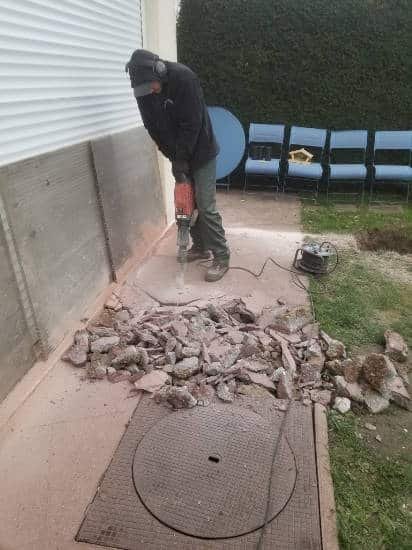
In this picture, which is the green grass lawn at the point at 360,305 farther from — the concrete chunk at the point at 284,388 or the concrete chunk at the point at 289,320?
the concrete chunk at the point at 284,388

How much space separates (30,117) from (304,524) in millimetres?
3156

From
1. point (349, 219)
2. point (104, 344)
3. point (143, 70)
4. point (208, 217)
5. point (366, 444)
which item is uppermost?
point (143, 70)

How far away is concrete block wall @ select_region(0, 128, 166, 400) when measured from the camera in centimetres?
284

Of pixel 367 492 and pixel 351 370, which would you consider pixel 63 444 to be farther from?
pixel 351 370

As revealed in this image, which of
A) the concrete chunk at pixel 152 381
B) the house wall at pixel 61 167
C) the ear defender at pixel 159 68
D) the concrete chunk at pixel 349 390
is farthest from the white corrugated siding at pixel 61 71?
the concrete chunk at pixel 349 390

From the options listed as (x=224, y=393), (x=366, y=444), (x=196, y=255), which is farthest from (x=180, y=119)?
(x=366, y=444)

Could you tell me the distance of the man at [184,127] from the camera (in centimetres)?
358

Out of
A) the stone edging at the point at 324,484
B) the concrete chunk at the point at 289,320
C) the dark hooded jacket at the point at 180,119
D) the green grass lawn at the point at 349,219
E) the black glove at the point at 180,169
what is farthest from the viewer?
the green grass lawn at the point at 349,219

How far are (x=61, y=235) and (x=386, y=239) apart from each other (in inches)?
177

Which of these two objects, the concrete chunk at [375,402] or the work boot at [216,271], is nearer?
the concrete chunk at [375,402]

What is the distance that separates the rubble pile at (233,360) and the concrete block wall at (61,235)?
1.20 ft

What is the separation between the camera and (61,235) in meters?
3.42

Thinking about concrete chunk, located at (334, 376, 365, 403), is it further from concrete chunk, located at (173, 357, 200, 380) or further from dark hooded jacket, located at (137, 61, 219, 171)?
dark hooded jacket, located at (137, 61, 219, 171)

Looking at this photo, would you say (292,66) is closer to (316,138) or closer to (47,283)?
(316,138)
